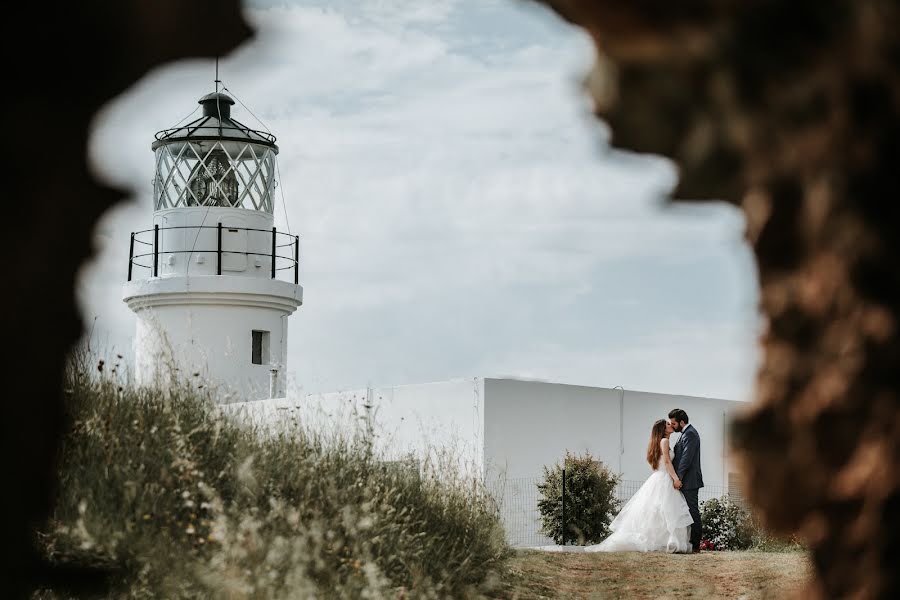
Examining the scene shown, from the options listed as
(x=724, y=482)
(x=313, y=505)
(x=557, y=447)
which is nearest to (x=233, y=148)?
(x=557, y=447)

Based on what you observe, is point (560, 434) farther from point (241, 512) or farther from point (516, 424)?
point (241, 512)

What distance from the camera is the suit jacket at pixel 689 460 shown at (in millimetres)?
13531

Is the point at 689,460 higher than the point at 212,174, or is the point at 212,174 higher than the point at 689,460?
the point at 212,174

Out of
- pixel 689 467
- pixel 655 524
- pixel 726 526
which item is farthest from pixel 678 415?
pixel 726 526

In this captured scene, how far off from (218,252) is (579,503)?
32.0 ft

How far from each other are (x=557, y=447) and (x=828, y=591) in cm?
1572

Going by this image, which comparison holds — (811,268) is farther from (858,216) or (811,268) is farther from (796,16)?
(796,16)

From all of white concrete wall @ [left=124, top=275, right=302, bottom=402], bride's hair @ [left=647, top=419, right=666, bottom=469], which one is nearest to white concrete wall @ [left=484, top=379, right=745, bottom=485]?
bride's hair @ [left=647, top=419, right=666, bottom=469]

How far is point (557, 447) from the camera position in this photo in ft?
57.8

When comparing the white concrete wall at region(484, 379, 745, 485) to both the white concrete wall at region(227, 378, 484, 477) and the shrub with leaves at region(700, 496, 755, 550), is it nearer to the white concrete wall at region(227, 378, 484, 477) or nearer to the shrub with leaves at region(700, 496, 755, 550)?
the white concrete wall at region(227, 378, 484, 477)

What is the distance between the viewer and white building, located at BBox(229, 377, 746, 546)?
53.8ft

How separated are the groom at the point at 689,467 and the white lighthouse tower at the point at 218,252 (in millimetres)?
10138

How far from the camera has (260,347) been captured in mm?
22844

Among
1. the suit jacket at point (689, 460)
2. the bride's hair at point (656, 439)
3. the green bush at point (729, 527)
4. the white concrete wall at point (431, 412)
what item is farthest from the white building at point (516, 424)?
the suit jacket at point (689, 460)
